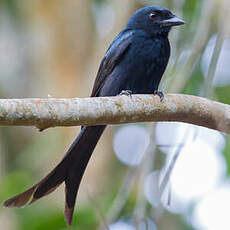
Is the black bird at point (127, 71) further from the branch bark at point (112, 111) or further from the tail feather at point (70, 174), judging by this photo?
the branch bark at point (112, 111)

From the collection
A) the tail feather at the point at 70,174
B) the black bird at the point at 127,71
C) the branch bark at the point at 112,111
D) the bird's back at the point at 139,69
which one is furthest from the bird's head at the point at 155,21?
the branch bark at the point at 112,111

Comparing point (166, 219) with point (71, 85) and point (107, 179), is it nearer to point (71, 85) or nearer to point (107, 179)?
point (107, 179)

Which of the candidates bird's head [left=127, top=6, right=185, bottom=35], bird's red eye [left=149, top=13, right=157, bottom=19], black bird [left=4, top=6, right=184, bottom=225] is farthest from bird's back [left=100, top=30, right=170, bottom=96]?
bird's red eye [left=149, top=13, right=157, bottom=19]

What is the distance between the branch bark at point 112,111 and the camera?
2768mm

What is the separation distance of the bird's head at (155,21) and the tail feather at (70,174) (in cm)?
94

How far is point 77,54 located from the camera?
5.77 metres

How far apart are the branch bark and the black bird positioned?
1.26 ft

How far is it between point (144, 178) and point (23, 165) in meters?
2.15

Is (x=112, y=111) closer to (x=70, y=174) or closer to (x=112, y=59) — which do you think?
(x=70, y=174)

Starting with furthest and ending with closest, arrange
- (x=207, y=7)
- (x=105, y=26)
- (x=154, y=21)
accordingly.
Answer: (x=105, y=26) → (x=154, y=21) → (x=207, y=7)

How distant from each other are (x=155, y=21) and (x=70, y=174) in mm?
1442

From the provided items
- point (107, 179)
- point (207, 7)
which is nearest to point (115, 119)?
point (207, 7)

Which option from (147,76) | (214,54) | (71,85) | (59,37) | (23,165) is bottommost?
(23,165)

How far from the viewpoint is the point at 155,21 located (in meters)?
4.38
